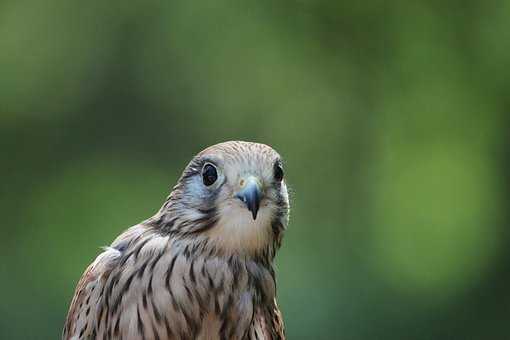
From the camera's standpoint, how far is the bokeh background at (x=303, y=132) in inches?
226

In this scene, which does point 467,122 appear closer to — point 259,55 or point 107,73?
point 259,55

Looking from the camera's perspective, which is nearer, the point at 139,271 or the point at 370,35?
the point at 139,271

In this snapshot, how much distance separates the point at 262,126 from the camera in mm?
6684

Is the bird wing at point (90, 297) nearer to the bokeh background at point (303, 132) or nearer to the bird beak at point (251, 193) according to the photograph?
the bird beak at point (251, 193)

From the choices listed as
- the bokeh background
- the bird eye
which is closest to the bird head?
the bird eye

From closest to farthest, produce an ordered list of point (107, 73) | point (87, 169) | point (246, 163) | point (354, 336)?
1. point (246, 163)
2. point (354, 336)
3. point (87, 169)
4. point (107, 73)

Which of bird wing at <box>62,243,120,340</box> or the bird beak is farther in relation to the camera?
bird wing at <box>62,243,120,340</box>

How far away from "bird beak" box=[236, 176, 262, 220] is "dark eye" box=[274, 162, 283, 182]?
3.9 inches

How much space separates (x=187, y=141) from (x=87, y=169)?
80 cm

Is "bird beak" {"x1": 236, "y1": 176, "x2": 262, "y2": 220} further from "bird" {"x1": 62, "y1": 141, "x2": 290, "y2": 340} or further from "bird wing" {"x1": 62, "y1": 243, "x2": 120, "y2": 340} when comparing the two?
"bird wing" {"x1": 62, "y1": 243, "x2": 120, "y2": 340}

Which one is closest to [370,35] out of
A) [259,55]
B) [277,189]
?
[259,55]

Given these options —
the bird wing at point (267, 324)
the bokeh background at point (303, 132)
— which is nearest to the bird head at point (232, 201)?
the bird wing at point (267, 324)

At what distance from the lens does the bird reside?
2641 mm

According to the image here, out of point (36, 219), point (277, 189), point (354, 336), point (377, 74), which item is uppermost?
point (377, 74)
